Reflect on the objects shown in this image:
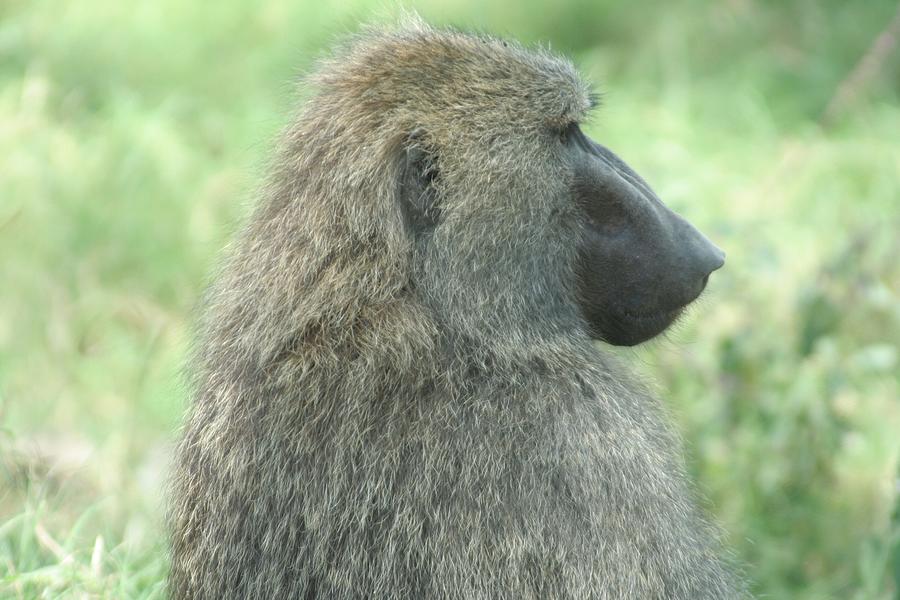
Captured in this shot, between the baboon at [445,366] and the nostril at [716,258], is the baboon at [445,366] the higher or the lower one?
the lower one

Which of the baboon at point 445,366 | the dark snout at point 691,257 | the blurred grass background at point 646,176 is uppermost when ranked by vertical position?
the dark snout at point 691,257

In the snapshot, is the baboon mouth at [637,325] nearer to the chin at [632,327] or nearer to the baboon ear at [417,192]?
the chin at [632,327]

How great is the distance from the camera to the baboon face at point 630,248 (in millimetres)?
2688

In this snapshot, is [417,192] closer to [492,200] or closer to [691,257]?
[492,200]

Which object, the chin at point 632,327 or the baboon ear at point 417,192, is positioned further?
the chin at point 632,327

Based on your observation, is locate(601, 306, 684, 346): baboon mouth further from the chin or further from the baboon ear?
the baboon ear

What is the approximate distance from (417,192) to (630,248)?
46 centimetres

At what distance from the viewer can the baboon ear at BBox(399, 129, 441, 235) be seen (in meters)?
2.57

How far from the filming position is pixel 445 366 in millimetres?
2508

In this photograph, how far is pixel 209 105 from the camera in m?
7.21

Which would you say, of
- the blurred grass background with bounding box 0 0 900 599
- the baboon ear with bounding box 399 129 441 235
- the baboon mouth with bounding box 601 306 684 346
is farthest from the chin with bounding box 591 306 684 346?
the baboon ear with bounding box 399 129 441 235

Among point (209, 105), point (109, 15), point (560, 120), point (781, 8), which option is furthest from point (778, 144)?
point (560, 120)

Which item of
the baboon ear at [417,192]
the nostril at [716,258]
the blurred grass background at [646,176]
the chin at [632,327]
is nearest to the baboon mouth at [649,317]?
the chin at [632,327]

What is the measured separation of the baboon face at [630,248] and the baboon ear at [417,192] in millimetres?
308
